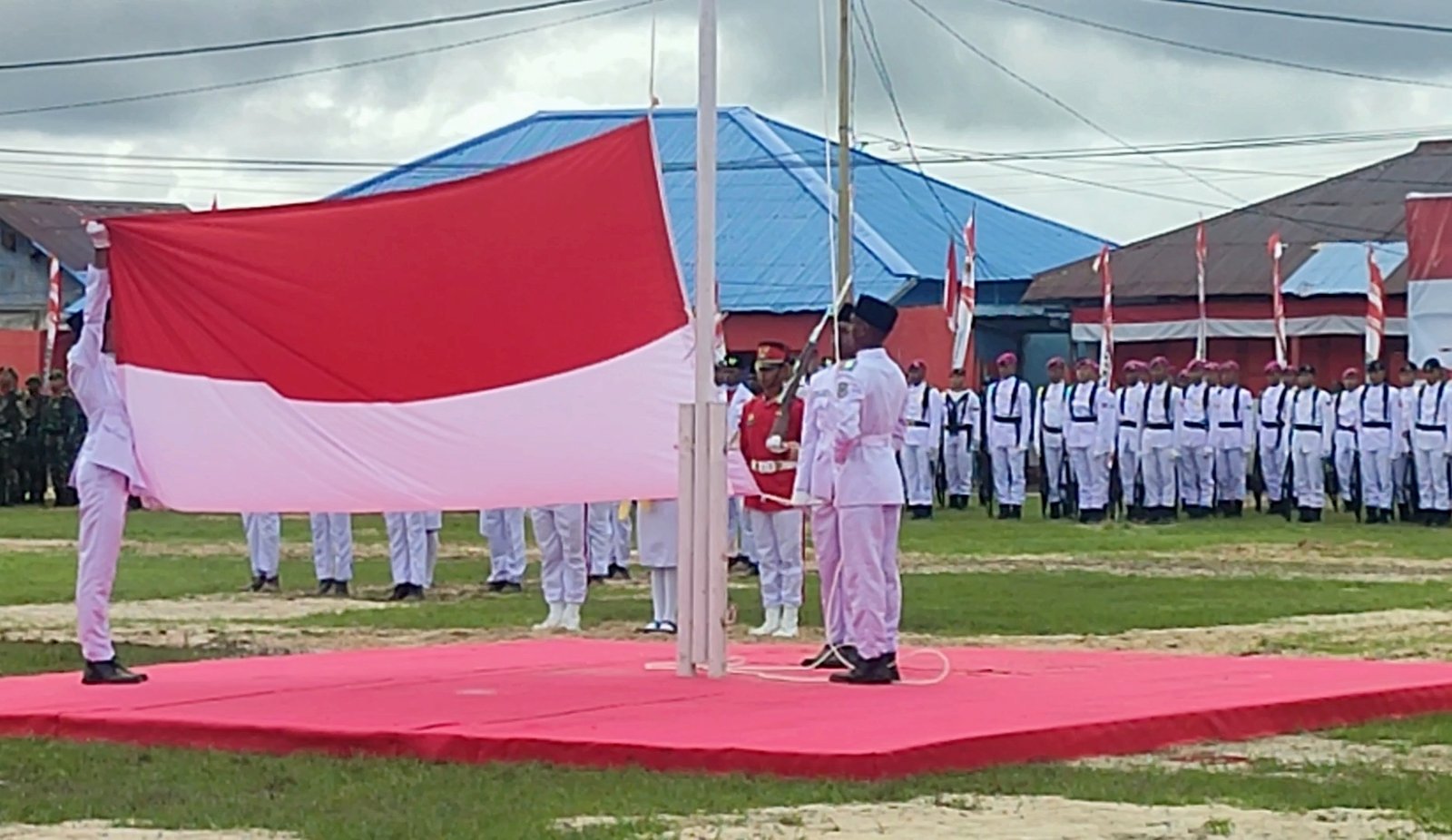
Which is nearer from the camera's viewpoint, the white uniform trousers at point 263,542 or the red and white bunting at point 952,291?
the white uniform trousers at point 263,542

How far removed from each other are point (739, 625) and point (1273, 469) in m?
17.0


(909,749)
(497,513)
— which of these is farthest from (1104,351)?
(909,749)

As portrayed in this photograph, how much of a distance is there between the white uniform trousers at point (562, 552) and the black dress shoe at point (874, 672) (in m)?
4.96

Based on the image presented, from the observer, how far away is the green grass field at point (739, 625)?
31.6 feet

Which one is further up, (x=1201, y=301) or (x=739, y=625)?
(x=1201, y=301)

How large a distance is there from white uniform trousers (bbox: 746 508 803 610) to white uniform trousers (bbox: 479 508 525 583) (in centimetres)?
422

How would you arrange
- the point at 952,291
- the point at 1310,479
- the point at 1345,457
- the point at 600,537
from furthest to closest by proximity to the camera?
the point at 952,291, the point at 1345,457, the point at 1310,479, the point at 600,537

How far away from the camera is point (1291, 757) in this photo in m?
11.3

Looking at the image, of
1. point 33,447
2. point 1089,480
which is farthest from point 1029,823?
point 33,447

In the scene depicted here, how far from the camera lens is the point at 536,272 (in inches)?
539

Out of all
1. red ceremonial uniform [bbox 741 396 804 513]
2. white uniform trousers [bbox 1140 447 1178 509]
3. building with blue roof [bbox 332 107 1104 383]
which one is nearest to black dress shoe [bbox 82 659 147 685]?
red ceremonial uniform [bbox 741 396 804 513]

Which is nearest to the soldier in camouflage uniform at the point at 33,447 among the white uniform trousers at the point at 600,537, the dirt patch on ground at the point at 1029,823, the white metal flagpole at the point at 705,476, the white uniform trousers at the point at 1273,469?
the white uniform trousers at the point at 1273,469

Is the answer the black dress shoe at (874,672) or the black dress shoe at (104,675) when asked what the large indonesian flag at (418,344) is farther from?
the black dress shoe at (874,672)

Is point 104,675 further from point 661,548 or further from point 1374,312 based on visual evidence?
point 1374,312
